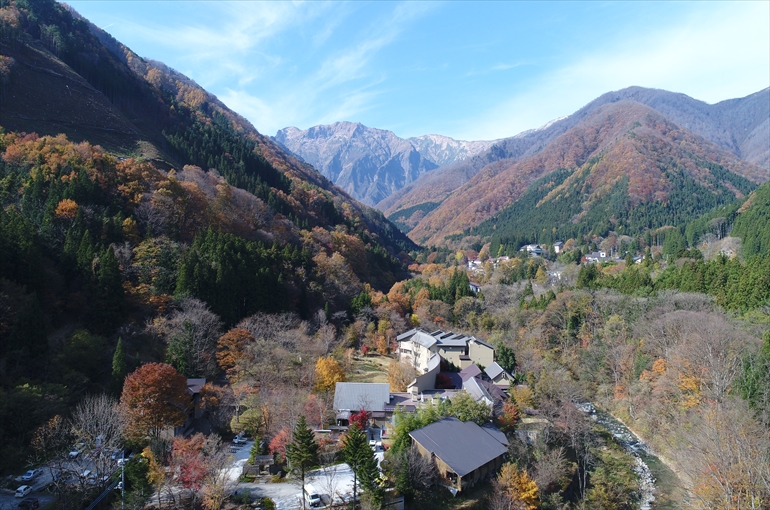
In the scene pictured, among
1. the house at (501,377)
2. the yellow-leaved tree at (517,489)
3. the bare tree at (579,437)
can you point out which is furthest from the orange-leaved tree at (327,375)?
the bare tree at (579,437)

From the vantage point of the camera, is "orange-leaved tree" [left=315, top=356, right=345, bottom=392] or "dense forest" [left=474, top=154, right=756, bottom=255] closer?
"orange-leaved tree" [left=315, top=356, right=345, bottom=392]

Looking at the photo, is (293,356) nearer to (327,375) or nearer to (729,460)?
(327,375)

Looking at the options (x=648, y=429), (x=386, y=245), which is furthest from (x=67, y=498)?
(x=386, y=245)

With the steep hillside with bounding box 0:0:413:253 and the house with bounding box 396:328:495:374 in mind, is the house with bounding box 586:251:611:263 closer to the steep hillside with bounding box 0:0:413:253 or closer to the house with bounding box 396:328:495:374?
the steep hillside with bounding box 0:0:413:253

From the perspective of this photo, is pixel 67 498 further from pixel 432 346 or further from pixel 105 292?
pixel 432 346

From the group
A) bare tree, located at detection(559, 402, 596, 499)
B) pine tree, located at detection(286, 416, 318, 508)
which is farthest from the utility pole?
bare tree, located at detection(559, 402, 596, 499)

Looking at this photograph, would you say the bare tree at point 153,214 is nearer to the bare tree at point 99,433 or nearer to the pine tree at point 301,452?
the bare tree at point 99,433

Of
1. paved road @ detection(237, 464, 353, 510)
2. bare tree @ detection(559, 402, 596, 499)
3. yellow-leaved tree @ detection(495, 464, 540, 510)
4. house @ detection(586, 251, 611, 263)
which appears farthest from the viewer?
house @ detection(586, 251, 611, 263)
